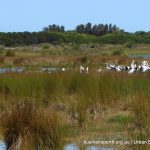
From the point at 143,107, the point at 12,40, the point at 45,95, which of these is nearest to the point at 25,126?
the point at 143,107

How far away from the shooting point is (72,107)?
11461mm

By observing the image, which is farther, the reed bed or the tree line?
the tree line

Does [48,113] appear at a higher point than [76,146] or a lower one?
higher

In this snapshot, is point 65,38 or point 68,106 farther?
point 65,38

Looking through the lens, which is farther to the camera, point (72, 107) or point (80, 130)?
point (72, 107)

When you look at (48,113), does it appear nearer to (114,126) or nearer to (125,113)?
(114,126)

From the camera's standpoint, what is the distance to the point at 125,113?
1191cm

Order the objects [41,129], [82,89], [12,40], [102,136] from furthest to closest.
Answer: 1. [12,40]
2. [82,89]
3. [102,136]
4. [41,129]

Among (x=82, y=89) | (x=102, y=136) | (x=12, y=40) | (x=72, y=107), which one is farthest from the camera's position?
(x=12, y=40)

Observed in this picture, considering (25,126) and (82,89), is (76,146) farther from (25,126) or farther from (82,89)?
(82,89)

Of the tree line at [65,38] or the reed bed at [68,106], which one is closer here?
the reed bed at [68,106]

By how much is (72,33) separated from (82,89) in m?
90.8

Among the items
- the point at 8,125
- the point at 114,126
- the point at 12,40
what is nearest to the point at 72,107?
the point at 114,126

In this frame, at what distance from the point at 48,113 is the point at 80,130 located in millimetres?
1539
